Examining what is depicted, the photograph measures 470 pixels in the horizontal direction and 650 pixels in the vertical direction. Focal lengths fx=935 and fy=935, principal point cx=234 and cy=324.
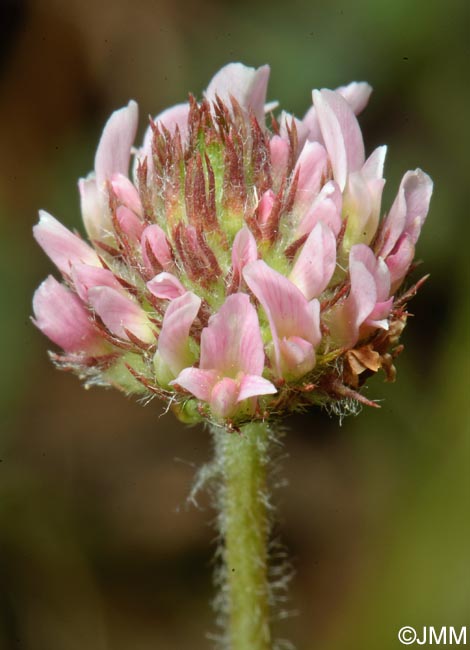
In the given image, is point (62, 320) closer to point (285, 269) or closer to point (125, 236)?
point (125, 236)

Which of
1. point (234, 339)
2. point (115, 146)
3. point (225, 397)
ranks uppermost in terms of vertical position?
point (115, 146)

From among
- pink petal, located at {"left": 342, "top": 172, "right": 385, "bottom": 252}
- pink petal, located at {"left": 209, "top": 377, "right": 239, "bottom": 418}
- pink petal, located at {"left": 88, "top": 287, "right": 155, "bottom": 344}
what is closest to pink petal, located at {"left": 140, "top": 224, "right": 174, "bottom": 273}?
pink petal, located at {"left": 88, "top": 287, "right": 155, "bottom": 344}

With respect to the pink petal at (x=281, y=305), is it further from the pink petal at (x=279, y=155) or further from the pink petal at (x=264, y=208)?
the pink petal at (x=279, y=155)

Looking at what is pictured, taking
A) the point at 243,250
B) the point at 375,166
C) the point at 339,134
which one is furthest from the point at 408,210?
the point at 243,250

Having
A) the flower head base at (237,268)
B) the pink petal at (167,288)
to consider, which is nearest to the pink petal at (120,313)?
the flower head base at (237,268)

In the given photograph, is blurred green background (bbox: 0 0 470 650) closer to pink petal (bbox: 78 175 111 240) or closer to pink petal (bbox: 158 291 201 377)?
pink petal (bbox: 78 175 111 240)

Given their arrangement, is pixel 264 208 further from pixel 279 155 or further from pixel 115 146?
pixel 115 146
